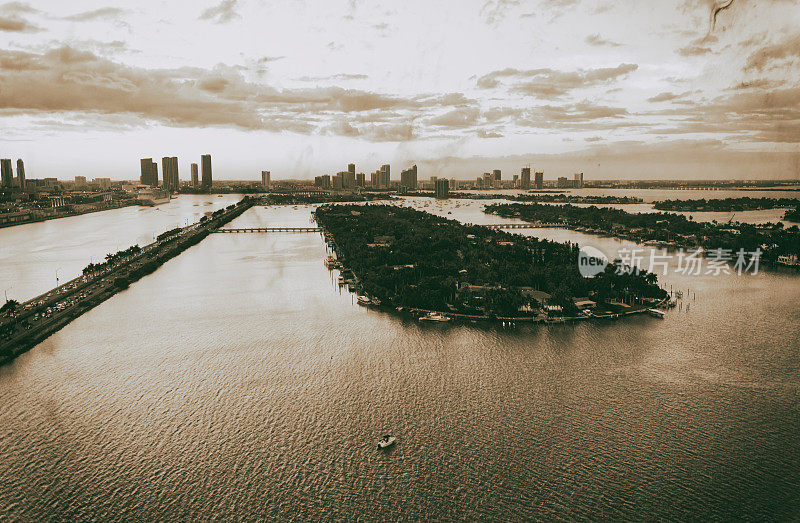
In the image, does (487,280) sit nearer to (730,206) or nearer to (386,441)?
(386,441)

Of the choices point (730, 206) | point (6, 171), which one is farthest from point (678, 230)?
point (6, 171)

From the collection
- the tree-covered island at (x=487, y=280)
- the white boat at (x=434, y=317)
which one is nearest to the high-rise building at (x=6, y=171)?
the tree-covered island at (x=487, y=280)

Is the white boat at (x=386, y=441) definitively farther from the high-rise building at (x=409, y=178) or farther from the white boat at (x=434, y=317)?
the high-rise building at (x=409, y=178)

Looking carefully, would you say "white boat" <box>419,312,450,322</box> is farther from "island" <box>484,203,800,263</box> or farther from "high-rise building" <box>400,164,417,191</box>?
"high-rise building" <box>400,164,417,191</box>

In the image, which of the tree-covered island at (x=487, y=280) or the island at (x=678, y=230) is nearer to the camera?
the tree-covered island at (x=487, y=280)

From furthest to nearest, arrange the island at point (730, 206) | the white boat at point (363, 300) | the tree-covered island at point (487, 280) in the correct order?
the island at point (730, 206)
the white boat at point (363, 300)
the tree-covered island at point (487, 280)

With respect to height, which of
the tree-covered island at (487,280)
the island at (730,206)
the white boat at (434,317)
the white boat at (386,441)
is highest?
the island at (730,206)

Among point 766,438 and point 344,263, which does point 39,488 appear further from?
point 344,263

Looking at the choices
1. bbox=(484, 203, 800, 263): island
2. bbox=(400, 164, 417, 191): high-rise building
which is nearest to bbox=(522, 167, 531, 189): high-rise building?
bbox=(400, 164, 417, 191): high-rise building
